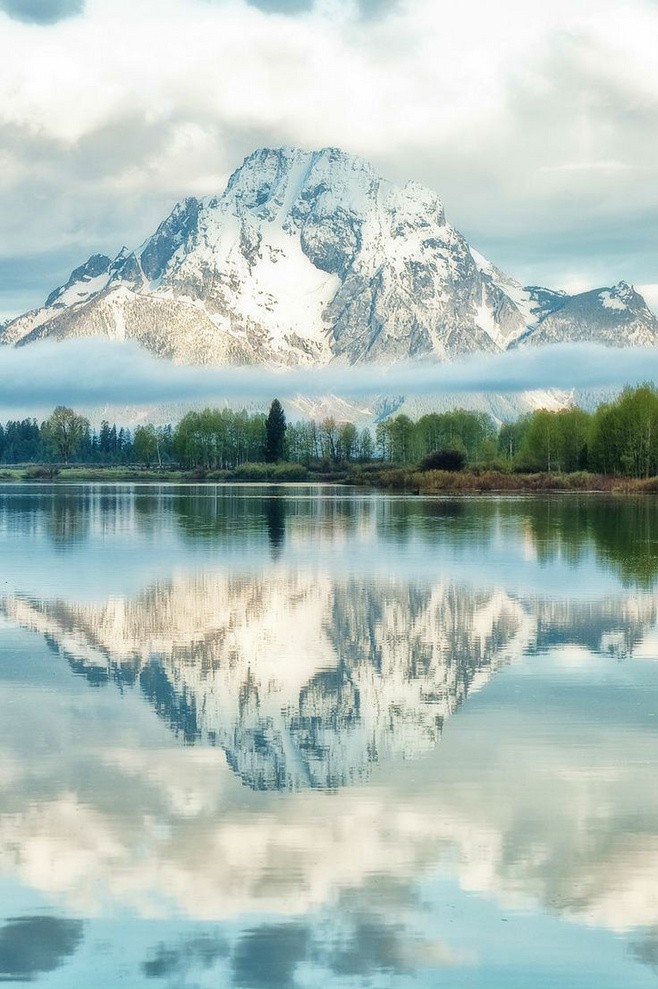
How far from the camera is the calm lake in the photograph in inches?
374

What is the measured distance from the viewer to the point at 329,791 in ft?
43.7

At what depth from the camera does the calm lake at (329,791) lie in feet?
31.1

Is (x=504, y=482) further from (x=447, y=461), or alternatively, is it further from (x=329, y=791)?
(x=329, y=791)

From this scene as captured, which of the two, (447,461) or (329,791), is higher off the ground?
(447,461)

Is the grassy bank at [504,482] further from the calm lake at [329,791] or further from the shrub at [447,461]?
the calm lake at [329,791]

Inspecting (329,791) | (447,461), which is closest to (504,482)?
(447,461)

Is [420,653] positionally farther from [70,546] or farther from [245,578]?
[70,546]

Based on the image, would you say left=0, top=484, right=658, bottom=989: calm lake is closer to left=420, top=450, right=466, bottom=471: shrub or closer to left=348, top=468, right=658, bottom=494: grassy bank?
left=348, top=468, right=658, bottom=494: grassy bank

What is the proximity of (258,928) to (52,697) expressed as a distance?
9.34m

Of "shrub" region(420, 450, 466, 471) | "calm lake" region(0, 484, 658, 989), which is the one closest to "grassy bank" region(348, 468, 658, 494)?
"shrub" region(420, 450, 466, 471)

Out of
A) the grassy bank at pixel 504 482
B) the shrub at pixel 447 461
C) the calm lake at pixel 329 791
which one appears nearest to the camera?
the calm lake at pixel 329 791

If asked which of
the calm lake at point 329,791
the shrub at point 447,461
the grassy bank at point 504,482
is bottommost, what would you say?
the calm lake at point 329,791

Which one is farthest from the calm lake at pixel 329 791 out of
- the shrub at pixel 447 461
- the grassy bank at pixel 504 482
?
the shrub at pixel 447 461

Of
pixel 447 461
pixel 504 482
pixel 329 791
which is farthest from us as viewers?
pixel 447 461
